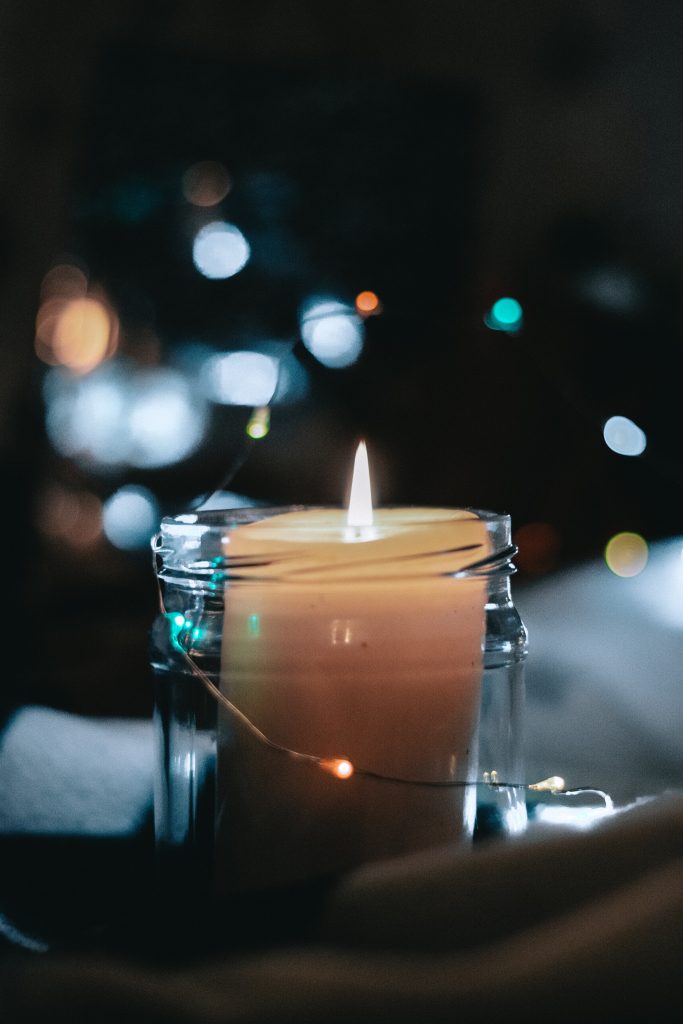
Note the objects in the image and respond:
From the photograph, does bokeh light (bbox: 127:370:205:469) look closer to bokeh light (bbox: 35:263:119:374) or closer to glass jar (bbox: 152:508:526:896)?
bokeh light (bbox: 35:263:119:374)

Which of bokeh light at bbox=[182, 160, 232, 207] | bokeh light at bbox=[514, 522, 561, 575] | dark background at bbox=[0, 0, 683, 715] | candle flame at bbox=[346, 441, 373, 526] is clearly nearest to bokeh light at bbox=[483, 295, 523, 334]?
dark background at bbox=[0, 0, 683, 715]

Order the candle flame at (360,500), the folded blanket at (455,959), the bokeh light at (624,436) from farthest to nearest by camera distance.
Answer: the bokeh light at (624,436) → the candle flame at (360,500) → the folded blanket at (455,959)

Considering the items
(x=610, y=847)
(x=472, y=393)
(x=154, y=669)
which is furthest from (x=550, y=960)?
(x=472, y=393)

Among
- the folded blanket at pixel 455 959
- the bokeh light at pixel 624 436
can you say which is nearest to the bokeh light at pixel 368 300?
the bokeh light at pixel 624 436

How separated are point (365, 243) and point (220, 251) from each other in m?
0.14

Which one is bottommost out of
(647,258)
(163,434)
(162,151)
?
(163,434)

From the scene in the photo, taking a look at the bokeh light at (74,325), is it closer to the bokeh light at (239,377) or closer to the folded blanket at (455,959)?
the bokeh light at (239,377)

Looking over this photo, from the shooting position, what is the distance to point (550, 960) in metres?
0.20

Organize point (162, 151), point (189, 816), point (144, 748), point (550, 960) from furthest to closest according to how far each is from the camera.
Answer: point (162, 151) < point (144, 748) < point (189, 816) < point (550, 960)

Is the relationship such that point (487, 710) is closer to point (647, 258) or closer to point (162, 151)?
point (647, 258)

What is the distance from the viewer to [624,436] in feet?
1.82

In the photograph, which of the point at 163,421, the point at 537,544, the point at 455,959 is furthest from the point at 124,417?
the point at 455,959

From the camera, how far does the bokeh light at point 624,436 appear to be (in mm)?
547

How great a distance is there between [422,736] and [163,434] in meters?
0.67
